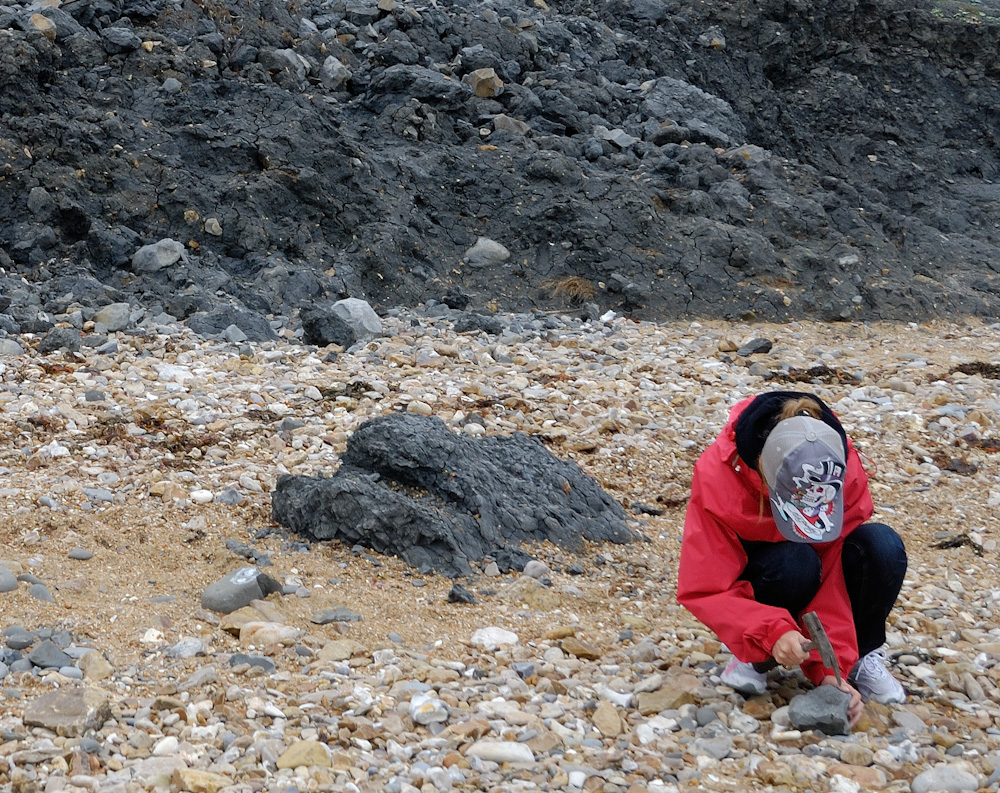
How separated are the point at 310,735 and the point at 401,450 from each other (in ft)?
6.39

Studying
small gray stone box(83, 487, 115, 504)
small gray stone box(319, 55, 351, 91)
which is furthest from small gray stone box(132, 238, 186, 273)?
small gray stone box(83, 487, 115, 504)

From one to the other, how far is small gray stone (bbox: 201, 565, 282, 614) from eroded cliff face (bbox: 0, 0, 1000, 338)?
14.8ft

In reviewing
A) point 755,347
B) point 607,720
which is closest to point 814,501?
point 607,720

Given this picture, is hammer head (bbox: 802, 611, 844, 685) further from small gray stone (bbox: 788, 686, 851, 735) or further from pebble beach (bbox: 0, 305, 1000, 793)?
pebble beach (bbox: 0, 305, 1000, 793)

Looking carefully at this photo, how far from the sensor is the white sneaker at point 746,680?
123 inches

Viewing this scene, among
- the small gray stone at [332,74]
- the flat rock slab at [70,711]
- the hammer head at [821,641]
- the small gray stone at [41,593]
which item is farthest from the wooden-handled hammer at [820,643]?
the small gray stone at [332,74]

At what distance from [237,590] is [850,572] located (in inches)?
80.0

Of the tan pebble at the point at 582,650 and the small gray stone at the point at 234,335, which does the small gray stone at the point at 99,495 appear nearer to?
the tan pebble at the point at 582,650

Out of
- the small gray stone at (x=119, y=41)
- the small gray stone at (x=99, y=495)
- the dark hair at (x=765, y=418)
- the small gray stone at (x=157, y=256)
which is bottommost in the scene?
the small gray stone at (x=99, y=495)

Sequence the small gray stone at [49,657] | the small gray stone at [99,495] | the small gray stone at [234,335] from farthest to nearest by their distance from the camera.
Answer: the small gray stone at [234,335]
the small gray stone at [99,495]
the small gray stone at [49,657]

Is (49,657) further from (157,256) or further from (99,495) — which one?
(157,256)

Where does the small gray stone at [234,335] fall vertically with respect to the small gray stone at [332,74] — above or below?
below

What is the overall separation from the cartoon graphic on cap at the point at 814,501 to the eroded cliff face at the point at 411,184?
231 inches

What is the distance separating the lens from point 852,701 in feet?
9.60
